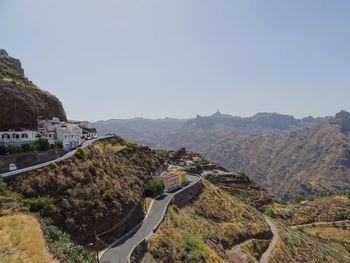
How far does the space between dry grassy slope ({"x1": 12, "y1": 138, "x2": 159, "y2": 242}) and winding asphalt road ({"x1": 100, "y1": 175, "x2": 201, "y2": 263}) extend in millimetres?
1843

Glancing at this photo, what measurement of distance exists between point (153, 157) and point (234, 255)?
2913 centimetres

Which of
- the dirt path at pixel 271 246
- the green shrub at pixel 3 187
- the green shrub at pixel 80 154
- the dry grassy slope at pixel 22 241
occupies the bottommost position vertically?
the dirt path at pixel 271 246

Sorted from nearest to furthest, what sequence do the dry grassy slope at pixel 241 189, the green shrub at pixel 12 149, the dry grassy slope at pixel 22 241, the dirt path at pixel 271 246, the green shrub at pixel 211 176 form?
the dry grassy slope at pixel 22 241 → the green shrub at pixel 12 149 → the dirt path at pixel 271 246 → the dry grassy slope at pixel 241 189 → the green shrub at pixel 211 176

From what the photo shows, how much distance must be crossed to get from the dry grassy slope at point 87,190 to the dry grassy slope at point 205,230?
5755 mm

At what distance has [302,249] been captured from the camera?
228 ft

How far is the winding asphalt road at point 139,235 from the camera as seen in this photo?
119ft

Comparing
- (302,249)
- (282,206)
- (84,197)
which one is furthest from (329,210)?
(84,197)

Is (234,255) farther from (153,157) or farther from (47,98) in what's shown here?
(47,98)

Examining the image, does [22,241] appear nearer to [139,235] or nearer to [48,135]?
[139,235]

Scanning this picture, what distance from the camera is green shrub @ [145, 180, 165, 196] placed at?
60.0m

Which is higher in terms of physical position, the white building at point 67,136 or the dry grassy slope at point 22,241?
the white building at point 67,136

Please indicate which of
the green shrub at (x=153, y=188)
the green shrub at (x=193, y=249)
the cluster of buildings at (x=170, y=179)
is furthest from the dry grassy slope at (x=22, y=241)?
the cluster of buildings at (x=170, y=179)

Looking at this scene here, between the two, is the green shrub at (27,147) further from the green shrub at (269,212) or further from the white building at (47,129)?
the green shrub at (269,212)

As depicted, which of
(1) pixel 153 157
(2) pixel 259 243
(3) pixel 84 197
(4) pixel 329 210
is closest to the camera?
(3) pixel 84 197
